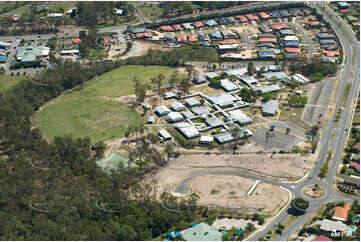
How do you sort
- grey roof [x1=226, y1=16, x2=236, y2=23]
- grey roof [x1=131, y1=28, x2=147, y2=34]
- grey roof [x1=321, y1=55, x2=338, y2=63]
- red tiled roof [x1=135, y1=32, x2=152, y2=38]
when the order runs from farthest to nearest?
grey roof [x1=226, y1=16, x2=236, y2=23]
grey roof [x1=131, y1=28, x2=147, y2=34]
red tiled roof [x1=135, y1=32, x2=152, y2=38]
grey roof [x1=321, y1=55, x2=338, y2=63]

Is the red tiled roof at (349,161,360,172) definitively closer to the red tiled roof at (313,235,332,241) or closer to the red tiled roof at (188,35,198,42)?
the red tiled roof at (313,235,332,241)

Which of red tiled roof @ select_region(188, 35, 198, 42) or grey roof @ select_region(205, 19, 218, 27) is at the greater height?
grey roof @ select_region(205, 19, 218, 27)

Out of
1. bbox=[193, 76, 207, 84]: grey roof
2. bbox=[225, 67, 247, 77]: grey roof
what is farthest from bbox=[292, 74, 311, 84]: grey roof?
bbox=[193, 76, 207, 84]: grey roof

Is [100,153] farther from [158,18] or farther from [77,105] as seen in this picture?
[158,18]

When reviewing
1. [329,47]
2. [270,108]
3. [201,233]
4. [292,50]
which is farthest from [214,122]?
[329,47]

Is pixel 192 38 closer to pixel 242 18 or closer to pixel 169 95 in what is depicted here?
pixel 242 18

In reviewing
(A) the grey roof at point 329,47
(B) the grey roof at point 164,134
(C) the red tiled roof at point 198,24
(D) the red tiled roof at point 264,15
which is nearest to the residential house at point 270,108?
(B) the grey roof at point 164,134
